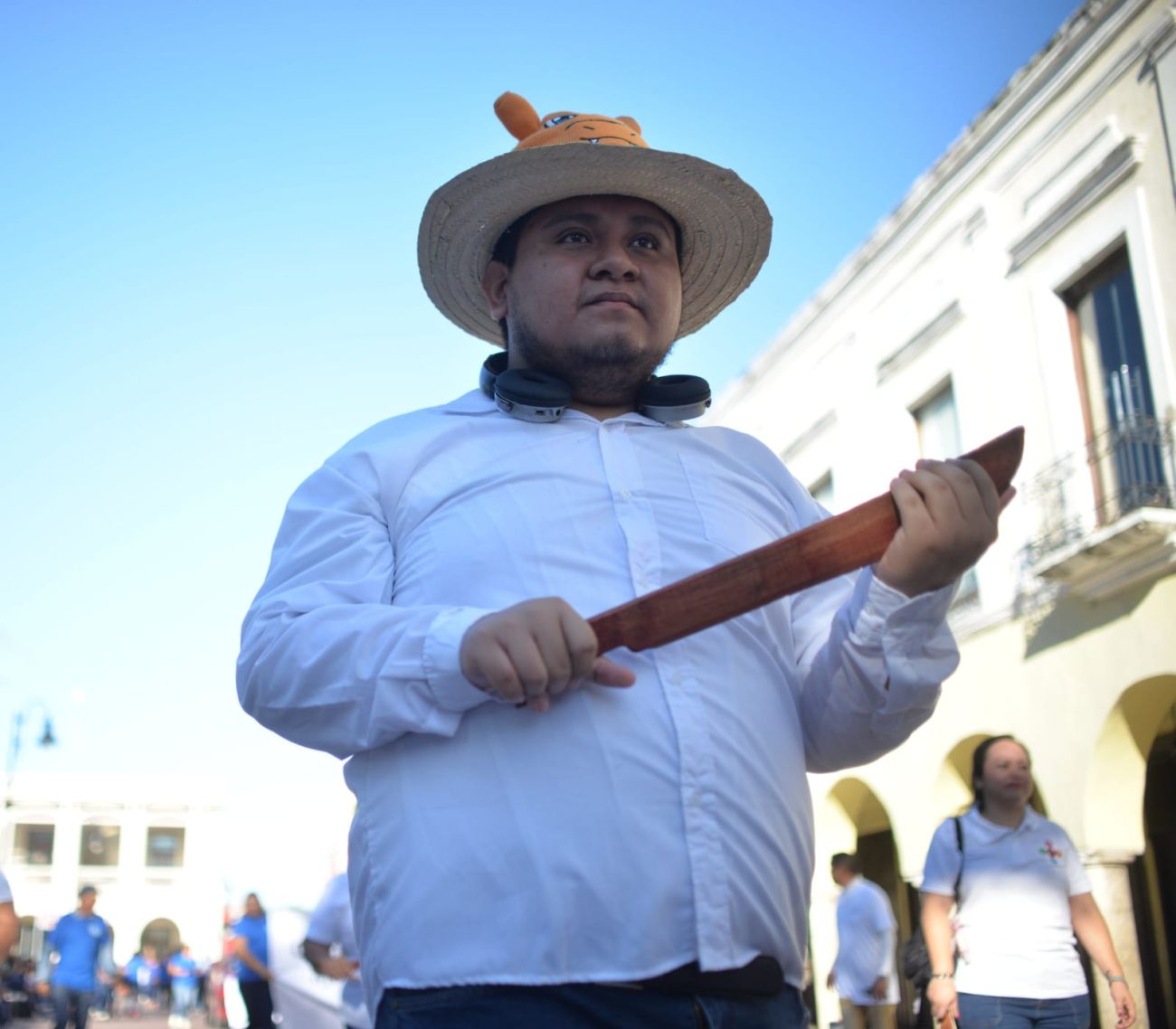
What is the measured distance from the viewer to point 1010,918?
19.2 ft

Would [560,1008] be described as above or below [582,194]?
below

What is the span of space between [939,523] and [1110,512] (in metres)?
10.8

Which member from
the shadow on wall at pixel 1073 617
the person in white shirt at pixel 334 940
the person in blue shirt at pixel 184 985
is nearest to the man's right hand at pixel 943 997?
the person in white shirt at pixel 334 940

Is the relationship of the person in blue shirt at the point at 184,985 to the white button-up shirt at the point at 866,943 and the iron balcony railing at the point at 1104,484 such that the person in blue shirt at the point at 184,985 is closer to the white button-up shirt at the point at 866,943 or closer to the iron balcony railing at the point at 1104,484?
the white button-up shirt at the point at 866,943

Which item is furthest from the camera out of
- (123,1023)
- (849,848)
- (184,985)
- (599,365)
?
(184,985)

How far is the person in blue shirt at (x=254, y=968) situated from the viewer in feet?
40.3

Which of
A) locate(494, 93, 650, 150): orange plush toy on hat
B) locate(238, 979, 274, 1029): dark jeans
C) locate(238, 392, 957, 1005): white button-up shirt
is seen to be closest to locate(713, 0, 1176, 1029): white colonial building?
locate(238, 979, 274, 1029): dark jeans

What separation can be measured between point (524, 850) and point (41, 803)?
7301 cm

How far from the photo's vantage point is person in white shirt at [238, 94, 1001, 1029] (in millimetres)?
1575

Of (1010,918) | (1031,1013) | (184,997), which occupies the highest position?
(1010,918)

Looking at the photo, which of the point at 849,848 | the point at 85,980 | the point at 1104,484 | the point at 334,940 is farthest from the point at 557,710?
the point at 849,848

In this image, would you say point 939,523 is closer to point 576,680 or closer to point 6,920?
point 576,680

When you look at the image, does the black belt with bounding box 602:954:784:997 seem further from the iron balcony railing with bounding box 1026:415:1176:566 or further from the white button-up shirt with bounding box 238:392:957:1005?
the iron balcony railing with bounding box 1026:415:1176:566

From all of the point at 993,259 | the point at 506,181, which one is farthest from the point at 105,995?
the point at 506,181
